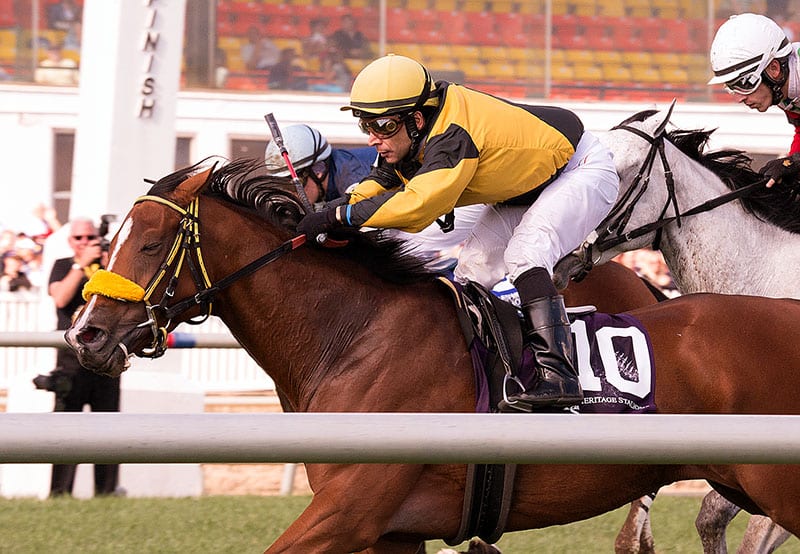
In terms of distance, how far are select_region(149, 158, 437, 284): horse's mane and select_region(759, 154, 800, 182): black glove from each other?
62.1 inches

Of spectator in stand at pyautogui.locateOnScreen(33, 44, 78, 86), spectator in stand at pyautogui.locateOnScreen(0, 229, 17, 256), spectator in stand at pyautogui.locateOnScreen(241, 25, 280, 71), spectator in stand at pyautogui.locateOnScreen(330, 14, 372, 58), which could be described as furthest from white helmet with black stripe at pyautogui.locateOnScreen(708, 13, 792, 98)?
spectator in stand at pyautogui.locateOnScreen(330, 14, 372, 58)

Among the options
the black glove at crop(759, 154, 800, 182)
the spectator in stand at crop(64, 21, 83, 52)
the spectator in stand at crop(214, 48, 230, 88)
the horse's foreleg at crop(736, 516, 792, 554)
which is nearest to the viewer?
the horse's foreleg at crop(736, 516, 792, 554)

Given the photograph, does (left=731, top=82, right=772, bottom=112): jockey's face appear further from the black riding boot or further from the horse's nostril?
the horse's nostril

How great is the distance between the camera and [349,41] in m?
16.4

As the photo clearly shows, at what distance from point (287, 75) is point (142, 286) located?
503 inches

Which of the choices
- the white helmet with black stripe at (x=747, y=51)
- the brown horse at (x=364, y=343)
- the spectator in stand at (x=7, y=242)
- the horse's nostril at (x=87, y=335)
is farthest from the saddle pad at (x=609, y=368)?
the spectator in stand at (x=7, y=242)

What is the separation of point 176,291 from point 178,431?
4.78 feet

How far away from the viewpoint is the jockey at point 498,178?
326cm

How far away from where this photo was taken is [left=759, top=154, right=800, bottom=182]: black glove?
14.4 ft

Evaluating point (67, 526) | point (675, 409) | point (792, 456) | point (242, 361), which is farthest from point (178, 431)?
point (242, 361)

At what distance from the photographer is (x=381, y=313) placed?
3379mm

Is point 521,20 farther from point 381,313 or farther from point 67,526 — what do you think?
point 381,313

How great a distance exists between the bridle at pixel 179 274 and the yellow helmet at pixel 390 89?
0.44 metres

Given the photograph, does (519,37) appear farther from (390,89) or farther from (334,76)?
(390,89)
